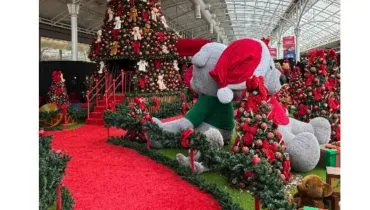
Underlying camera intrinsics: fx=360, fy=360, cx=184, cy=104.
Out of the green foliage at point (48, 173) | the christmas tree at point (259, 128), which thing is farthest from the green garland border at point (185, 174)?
the green foliage at point (48, 173)

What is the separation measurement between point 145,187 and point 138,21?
7645mm

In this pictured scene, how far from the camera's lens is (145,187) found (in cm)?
443

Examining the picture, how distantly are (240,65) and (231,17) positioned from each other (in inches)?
1282

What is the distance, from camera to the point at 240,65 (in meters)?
5.29

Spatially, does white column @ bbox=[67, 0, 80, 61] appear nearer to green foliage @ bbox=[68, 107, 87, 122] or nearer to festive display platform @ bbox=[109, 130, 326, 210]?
green foliage @ bbox=[68, 107, 87, 122]

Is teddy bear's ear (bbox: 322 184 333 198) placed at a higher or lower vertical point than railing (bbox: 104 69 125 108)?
lower

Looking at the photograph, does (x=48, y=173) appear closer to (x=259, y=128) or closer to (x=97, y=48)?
(x=259, y=128)

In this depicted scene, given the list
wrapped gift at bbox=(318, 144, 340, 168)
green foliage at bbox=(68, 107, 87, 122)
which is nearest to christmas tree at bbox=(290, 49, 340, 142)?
wrapped gift at bbox=(318, 144, 340, 168)

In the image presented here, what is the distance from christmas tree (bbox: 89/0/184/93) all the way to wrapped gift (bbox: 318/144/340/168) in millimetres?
6868

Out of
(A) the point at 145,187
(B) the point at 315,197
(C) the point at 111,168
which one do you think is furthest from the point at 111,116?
(B) the point at 315,197

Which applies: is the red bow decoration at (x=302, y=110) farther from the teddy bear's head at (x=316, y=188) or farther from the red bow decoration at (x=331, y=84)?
the teddy bear's head at (x=316, y=188)

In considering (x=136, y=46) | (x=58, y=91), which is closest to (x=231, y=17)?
(x=136, y=46)

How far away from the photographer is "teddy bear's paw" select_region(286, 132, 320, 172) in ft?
15.4
